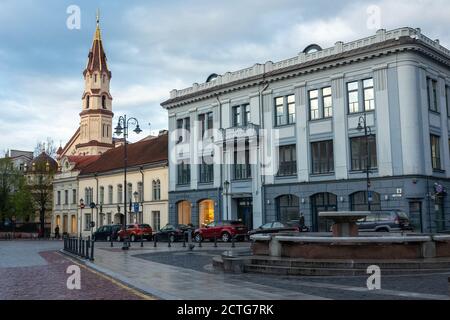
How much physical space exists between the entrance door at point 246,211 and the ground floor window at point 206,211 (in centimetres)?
313

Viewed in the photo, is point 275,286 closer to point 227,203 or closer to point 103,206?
point 227,203

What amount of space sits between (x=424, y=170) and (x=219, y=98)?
18.6 metres

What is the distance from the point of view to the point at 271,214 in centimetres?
4044

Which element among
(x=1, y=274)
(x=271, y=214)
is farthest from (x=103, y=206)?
(x=1, y=274)

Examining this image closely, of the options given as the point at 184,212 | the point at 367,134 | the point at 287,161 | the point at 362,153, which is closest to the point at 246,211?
the point at 287,161

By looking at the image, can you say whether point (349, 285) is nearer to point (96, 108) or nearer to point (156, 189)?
point (156, 189)

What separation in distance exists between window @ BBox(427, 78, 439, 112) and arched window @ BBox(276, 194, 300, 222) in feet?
37.0

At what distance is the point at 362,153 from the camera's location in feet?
116

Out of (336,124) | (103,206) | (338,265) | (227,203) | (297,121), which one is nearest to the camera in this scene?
(338,265)

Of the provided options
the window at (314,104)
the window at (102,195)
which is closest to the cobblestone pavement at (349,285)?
the window at (314,104)

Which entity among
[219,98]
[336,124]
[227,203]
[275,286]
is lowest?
[275,286]

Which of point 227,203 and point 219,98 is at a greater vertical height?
point 219,98

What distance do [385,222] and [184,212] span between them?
23.8m

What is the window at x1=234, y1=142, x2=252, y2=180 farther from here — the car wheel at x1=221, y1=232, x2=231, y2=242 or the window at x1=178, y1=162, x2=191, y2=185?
the car wheel at x1=221, y1=232, x2=231, y2=242
